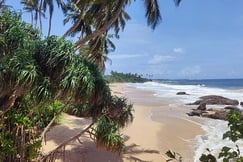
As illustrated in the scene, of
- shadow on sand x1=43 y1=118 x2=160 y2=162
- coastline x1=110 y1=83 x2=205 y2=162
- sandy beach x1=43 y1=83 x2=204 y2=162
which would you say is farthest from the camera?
coastline x1=110 y1=83 x2=205 y2=162

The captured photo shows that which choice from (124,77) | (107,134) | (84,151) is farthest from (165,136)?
(124,77)

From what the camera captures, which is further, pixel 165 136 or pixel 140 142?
pixel 165 136

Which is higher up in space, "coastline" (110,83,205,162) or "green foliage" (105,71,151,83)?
"green foliage" (105,71,151,83)

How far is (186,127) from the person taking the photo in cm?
1549

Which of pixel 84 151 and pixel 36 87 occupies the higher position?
pixel 36 87

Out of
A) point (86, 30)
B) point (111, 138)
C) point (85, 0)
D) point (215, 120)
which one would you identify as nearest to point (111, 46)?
point (86, 30)

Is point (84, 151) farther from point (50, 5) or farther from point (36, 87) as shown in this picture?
point (50, 5)

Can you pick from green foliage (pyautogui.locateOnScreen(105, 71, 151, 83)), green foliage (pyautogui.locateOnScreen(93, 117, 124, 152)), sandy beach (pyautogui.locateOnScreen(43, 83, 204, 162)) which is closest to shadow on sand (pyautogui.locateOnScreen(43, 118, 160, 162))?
sandy beach (pyautogui.locateOnScreen(43, 83, 204, 162))

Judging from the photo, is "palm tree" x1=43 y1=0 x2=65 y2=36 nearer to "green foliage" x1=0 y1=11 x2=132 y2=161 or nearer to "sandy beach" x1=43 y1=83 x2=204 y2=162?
"sandy beach" x1=43 y1=83 x2=204 y2=162

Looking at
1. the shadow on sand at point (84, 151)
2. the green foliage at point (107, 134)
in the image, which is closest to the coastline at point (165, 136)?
the shadow on sand at point (84, 151)

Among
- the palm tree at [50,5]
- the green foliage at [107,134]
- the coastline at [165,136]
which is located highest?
the palm tree at [50,5]

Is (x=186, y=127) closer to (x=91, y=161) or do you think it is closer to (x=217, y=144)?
(x=217, y=144)

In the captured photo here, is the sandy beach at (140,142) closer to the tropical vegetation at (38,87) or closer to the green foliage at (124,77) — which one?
the tropical vegetation at (38,87)

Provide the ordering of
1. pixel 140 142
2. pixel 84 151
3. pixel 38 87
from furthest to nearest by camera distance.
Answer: pixel 140 142 < pixel 84 151 < pixel 38 87
